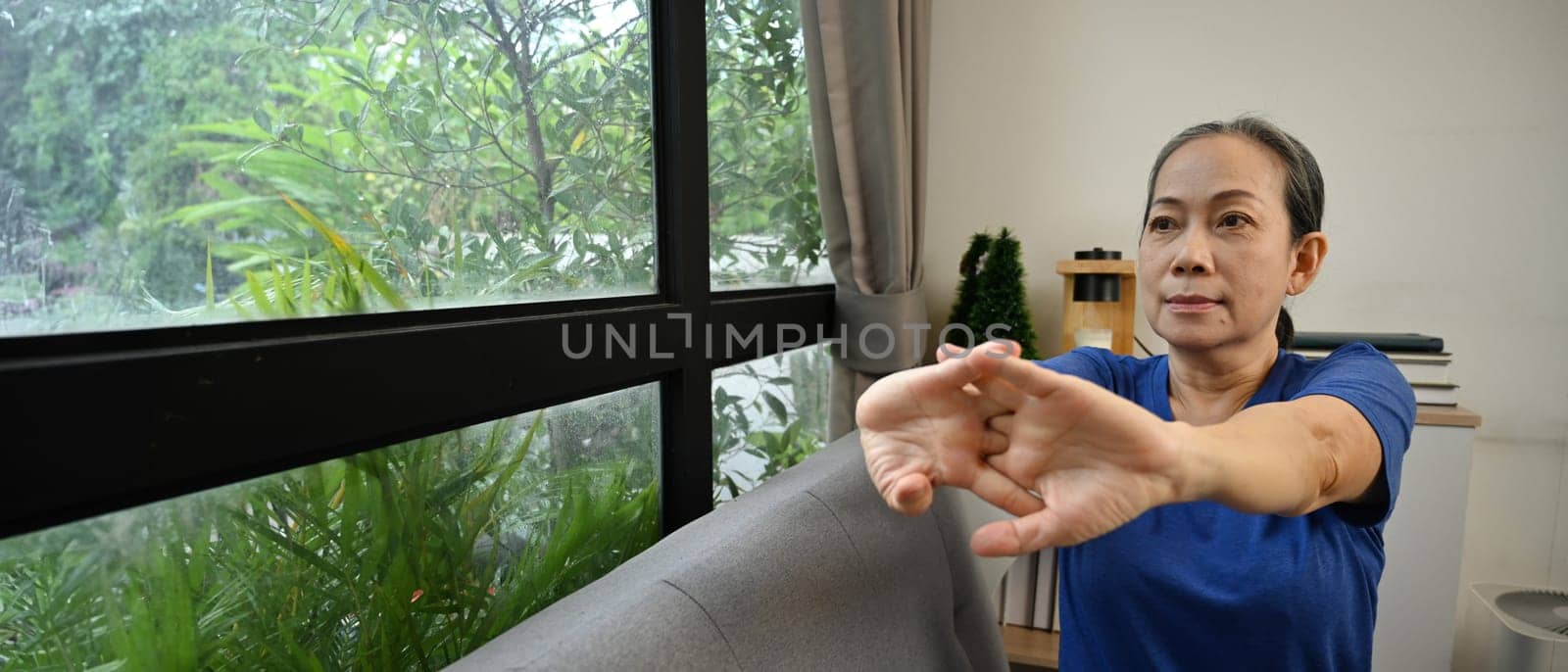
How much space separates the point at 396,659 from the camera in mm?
928

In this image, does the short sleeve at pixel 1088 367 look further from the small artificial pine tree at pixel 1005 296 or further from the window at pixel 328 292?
the small artificial pine tree at pixel 1005 296

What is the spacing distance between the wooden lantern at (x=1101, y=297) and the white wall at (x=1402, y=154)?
0.69 feet

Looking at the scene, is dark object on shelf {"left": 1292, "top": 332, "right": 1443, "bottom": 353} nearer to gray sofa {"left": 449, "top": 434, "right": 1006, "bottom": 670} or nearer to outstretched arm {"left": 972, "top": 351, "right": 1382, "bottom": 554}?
gray sofa {"left": 449, "top": 434, "right": 1006, "bottom": 670}

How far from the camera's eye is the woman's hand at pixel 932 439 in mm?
756

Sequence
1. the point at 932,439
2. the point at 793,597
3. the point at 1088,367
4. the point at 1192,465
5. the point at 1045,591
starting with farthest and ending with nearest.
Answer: the point at 1045,591 < the point at 1088,367 < the point at 793,597 < the point at 932,439 < the point at 1192,465

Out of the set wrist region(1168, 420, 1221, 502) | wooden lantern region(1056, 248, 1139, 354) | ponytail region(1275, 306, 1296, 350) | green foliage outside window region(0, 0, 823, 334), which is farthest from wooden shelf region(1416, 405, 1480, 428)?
green foliage outside window region(0, 0, 823, 334)

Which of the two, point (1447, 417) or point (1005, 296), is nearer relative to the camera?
point (1447, 417)

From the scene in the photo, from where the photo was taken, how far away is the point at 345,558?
2.89ft

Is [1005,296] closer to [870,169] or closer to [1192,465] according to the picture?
[870,169]

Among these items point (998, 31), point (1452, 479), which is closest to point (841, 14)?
point (998, 31)

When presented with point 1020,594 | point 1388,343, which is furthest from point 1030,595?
point 1388,343

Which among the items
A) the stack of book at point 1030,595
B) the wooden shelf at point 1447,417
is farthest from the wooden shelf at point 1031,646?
the wooden shelf at point 1447,417

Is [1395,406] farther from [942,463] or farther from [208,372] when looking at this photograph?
[208,372]

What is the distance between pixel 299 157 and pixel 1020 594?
198 cm
